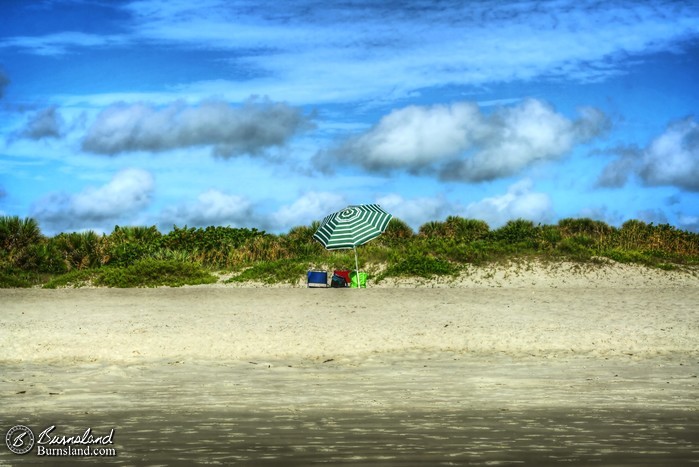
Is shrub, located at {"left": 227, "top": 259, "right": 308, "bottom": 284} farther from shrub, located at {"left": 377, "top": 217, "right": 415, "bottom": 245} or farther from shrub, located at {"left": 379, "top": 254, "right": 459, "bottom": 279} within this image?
shrub, located at {"left": 377, "top": 217, "right": 415, "bottom": 245}

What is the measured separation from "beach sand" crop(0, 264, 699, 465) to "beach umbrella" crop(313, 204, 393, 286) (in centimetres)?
152

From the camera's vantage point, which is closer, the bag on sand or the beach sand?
the beach sand

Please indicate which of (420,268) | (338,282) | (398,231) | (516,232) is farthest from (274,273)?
(516,232)

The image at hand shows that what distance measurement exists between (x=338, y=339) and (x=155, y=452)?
21.2 feet

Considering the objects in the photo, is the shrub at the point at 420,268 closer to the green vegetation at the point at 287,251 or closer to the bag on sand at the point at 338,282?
the green vegetation at the point at 287,251

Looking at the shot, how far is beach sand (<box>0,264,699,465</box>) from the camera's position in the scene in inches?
284

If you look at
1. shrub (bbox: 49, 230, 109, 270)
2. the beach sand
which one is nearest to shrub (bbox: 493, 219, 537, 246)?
the beach sand
